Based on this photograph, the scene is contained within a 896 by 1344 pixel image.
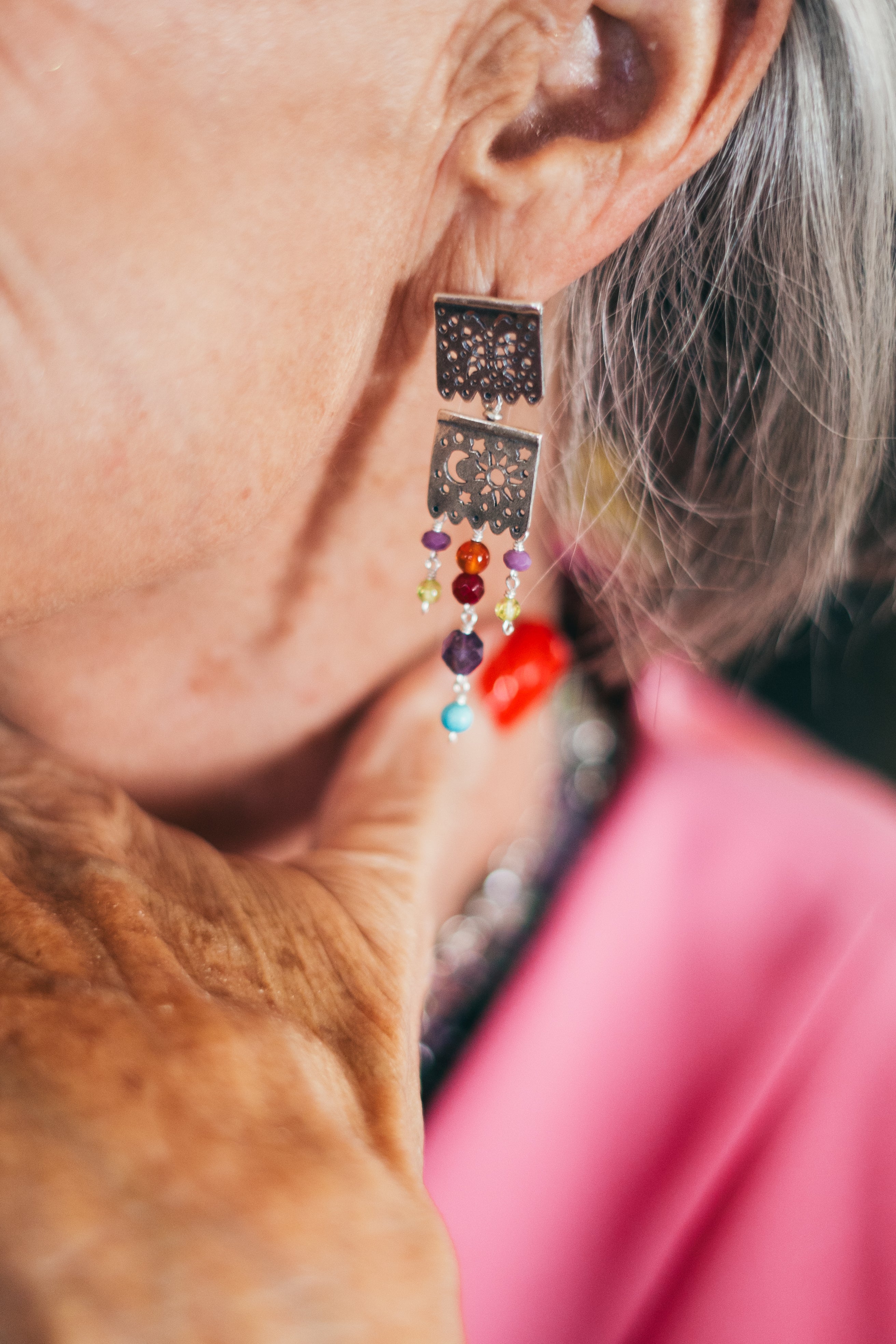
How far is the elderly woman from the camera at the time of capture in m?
0.44

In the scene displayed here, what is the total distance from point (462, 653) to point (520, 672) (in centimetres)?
18

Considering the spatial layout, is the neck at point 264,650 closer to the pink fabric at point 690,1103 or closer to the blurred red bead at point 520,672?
the blurred red bead at point 520,672

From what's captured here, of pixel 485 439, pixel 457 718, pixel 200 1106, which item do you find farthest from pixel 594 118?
pixel 200 1106

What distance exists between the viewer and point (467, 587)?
69 centimetres

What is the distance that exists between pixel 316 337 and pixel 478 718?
402 millimetres

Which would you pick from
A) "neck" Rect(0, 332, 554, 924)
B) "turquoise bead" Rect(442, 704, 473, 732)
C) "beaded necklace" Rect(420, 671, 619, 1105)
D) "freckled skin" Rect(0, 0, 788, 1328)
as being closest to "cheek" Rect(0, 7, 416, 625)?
"freckled skin" Rect(0, 0, 788, 1328)

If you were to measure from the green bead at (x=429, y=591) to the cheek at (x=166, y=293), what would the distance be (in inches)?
6.3

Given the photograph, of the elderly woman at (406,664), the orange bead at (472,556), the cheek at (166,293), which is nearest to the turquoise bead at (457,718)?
the elderly woman at (406,664)

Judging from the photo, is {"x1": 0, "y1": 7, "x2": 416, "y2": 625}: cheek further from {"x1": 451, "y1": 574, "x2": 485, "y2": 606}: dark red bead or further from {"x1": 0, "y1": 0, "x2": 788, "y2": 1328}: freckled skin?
{"x1": 451, "y1": 574, "x2": 485, "y2": 606}: dark red bead

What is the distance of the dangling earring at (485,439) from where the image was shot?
58cm

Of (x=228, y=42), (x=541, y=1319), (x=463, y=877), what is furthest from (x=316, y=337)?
(x=541, y=1319)

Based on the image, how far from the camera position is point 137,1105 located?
42 centimetres

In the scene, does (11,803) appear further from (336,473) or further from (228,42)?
(228,42)

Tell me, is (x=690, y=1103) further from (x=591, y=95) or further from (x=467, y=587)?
(x=591, y=95)
